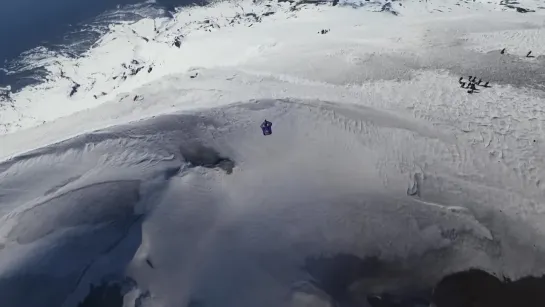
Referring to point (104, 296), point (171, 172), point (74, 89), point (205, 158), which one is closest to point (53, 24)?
point (74, 89)

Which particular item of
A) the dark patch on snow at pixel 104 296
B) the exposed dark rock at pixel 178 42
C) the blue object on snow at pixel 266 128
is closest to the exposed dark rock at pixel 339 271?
the dark patch on snow at pixel 104 296

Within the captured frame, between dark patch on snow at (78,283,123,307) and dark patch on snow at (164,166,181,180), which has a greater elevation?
dark patch on snow at (164,166,181,180)

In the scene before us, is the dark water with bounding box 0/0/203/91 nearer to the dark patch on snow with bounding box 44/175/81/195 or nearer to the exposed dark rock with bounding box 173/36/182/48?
the exposed dark rock with bounding box 173/36/182/48

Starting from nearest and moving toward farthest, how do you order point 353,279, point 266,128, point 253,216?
point 353,279, point 253,216, point 266,128

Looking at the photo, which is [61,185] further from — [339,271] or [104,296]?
[339,271]

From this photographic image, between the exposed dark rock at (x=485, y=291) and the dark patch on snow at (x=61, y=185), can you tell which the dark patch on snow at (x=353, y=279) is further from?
the dark patch on snow at (x=61, y=185)

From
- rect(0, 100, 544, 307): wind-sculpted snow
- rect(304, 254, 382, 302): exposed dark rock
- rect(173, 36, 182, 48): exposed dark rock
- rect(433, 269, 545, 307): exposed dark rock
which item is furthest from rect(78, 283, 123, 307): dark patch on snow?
rect(173, 36, 182, 48): exposed dark rock

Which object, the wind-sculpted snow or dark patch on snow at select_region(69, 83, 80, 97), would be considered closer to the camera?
the wind-sculpted snow
